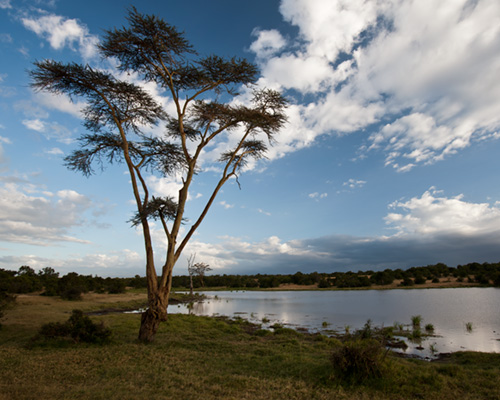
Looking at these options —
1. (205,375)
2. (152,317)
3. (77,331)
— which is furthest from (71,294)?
(205,375)

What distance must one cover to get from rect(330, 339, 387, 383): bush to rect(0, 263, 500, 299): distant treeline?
23683 millimetres

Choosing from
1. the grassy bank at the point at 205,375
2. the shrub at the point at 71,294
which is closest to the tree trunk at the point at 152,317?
the grassy bank at the point at 205,375

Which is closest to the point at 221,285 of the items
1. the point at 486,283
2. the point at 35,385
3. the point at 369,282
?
the point at 369,282

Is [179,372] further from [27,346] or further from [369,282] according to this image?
[369,282]

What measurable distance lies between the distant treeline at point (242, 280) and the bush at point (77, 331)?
1563cm

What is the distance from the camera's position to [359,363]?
21.0 ft

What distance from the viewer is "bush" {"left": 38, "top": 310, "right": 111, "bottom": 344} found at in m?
9.50

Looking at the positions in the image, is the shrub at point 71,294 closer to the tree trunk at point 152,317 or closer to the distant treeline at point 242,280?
the distant treeline at point 242,280

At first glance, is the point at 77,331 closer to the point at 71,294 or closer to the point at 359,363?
the point at 359,363

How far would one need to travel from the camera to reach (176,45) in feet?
35.4

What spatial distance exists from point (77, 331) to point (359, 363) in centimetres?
836

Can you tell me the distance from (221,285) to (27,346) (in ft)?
297

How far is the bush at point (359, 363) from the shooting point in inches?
251

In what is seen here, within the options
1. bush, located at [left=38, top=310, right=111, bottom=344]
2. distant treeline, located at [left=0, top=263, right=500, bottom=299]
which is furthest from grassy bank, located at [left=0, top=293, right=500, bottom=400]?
distant treeline, located at [left=0, top=263, right=500, bottom=299]
